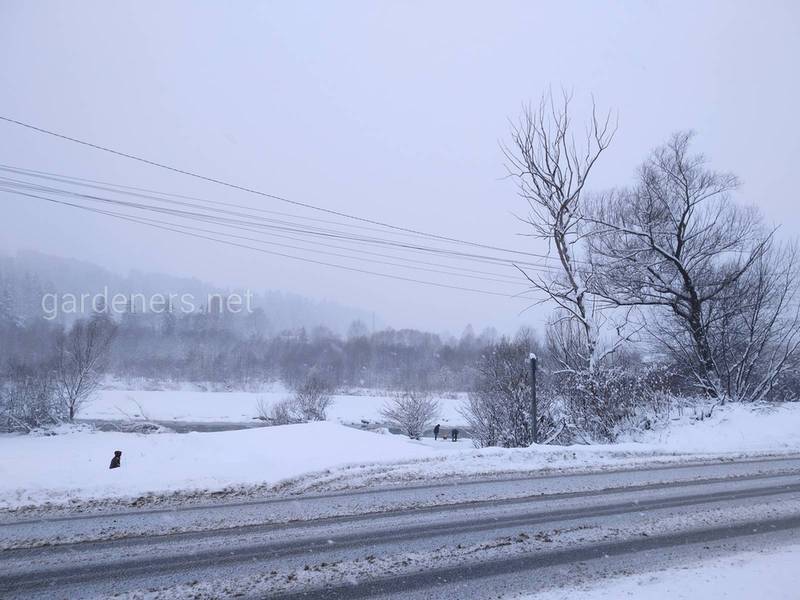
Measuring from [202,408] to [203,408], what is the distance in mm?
112

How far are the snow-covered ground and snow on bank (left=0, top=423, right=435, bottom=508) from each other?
36.9m

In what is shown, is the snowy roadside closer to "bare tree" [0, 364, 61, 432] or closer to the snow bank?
the snow bank

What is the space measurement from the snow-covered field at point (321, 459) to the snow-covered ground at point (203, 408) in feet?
121

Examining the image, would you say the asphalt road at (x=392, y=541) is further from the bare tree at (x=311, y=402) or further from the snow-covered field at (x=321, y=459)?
the bare tree at (x=311, y=402)

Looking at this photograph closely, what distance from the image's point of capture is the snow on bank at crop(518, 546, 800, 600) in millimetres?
4707

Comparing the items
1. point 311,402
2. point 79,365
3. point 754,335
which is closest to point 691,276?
point 754,335

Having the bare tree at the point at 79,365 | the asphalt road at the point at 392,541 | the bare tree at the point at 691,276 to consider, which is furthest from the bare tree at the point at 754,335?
the bare tree at the point at 79,365

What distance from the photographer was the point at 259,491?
9.45 meters

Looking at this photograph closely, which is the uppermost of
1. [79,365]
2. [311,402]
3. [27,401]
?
[79,365]

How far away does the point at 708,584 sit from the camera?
4969 millimetres

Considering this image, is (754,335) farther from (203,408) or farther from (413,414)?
(203,408)

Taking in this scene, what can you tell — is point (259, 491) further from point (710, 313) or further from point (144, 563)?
point (710, 313)

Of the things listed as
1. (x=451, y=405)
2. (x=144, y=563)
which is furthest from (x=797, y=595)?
(x=451, y=405)

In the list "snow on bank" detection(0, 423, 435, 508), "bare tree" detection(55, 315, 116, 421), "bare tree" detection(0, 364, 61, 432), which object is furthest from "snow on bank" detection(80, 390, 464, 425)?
"snow on bank" detection(0, 423, 435, 508)
